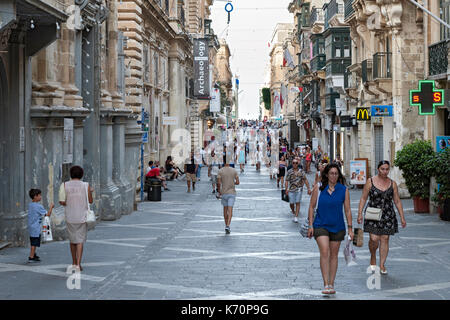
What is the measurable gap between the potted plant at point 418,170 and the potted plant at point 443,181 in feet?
2.88

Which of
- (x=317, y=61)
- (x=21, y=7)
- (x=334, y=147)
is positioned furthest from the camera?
(x=317, y=61)

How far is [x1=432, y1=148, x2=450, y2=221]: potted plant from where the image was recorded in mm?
19734

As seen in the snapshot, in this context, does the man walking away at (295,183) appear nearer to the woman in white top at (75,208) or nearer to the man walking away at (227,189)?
the man walking away at (227,189)

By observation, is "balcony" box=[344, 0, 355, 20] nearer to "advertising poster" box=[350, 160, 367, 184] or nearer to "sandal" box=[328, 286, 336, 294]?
"advertising poster" box=[350, 160, 367, 184]

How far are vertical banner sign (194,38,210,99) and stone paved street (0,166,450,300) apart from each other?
1254 inches

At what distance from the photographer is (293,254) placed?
14352 millimetres

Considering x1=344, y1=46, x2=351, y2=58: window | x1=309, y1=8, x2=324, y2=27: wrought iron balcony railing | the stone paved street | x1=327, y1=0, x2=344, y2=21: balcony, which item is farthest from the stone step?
x1=309, y1=8, x2=324, y2=27: wrought iron balcony railing

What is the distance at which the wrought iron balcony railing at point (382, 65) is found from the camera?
103 ft

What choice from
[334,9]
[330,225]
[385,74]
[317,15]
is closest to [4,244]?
[330,225]

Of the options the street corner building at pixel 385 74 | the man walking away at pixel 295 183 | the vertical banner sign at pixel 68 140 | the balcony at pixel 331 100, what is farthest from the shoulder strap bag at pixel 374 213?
the balcony at pixel 331 100

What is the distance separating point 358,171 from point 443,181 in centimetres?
1184
